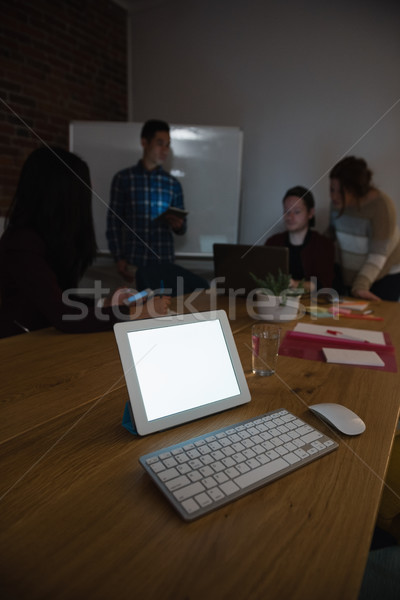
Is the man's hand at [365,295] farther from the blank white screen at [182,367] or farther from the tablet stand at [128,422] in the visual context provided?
the tablet stand at [128,422]

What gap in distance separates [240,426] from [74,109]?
3381 mm

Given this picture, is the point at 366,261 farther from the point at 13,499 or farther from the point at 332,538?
the point at 13,499

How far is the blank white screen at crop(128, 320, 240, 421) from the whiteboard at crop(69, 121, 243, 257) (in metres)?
2.61

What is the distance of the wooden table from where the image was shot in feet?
1.42

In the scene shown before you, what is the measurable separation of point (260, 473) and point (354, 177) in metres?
2.28

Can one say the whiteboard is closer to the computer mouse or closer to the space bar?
the computer mouse

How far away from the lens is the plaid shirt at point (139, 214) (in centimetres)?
310

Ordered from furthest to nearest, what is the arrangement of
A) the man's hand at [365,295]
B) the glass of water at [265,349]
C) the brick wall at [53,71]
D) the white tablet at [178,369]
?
the brick wall at [53,71] → the man's hand at [365,295] → the glass of water at [265,349] → the white tablet at [178,369]

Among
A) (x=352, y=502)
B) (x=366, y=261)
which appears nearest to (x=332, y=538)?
(x=352, y=502)

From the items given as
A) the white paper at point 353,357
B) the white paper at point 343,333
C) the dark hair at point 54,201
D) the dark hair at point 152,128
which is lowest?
the white paper at point 343,333

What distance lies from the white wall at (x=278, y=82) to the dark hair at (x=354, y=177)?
0.68 metres

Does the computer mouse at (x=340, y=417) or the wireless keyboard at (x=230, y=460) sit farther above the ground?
the wireless keyboard at (x=230, y=460)

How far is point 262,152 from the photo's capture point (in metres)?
3.42

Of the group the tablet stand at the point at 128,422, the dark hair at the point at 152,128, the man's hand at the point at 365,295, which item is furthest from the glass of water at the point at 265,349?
the dark hair at the point at 152,128
